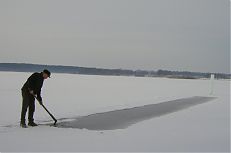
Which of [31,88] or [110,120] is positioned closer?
[31,88]

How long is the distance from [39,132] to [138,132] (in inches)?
86.5

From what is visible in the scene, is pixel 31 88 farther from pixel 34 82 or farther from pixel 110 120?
pixel 110 120

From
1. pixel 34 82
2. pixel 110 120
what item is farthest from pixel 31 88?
pixel 110 120

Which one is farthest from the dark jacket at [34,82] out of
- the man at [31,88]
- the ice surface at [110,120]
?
the ice surface at [110,120]

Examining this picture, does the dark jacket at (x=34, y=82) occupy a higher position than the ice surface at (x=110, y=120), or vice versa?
the dark jacket at (x=34, y=82)

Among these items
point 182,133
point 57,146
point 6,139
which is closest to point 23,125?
point 6,139

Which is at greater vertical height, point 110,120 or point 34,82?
point 34,82

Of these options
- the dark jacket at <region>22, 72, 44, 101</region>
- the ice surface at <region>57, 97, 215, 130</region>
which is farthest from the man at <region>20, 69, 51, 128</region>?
the ice surface at <region>57, 97, 215, 130</region>

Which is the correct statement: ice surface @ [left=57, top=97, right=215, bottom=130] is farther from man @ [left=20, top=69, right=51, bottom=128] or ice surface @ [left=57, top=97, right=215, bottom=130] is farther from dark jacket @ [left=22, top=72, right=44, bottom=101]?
dark jacket @ [left=22, top=72, right=44, bottom=101]

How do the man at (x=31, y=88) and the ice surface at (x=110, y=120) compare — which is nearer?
the man at (x=31, y=88)

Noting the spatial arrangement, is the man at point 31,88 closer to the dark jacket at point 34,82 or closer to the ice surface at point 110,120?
the dark jacket at point 34,82

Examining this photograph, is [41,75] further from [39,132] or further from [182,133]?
[182,133]

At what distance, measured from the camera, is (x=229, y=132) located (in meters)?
8.96

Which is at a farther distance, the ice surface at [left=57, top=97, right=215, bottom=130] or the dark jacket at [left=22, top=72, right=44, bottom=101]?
the ice surface at [left=57, top=97, right=215, bottom=130]
